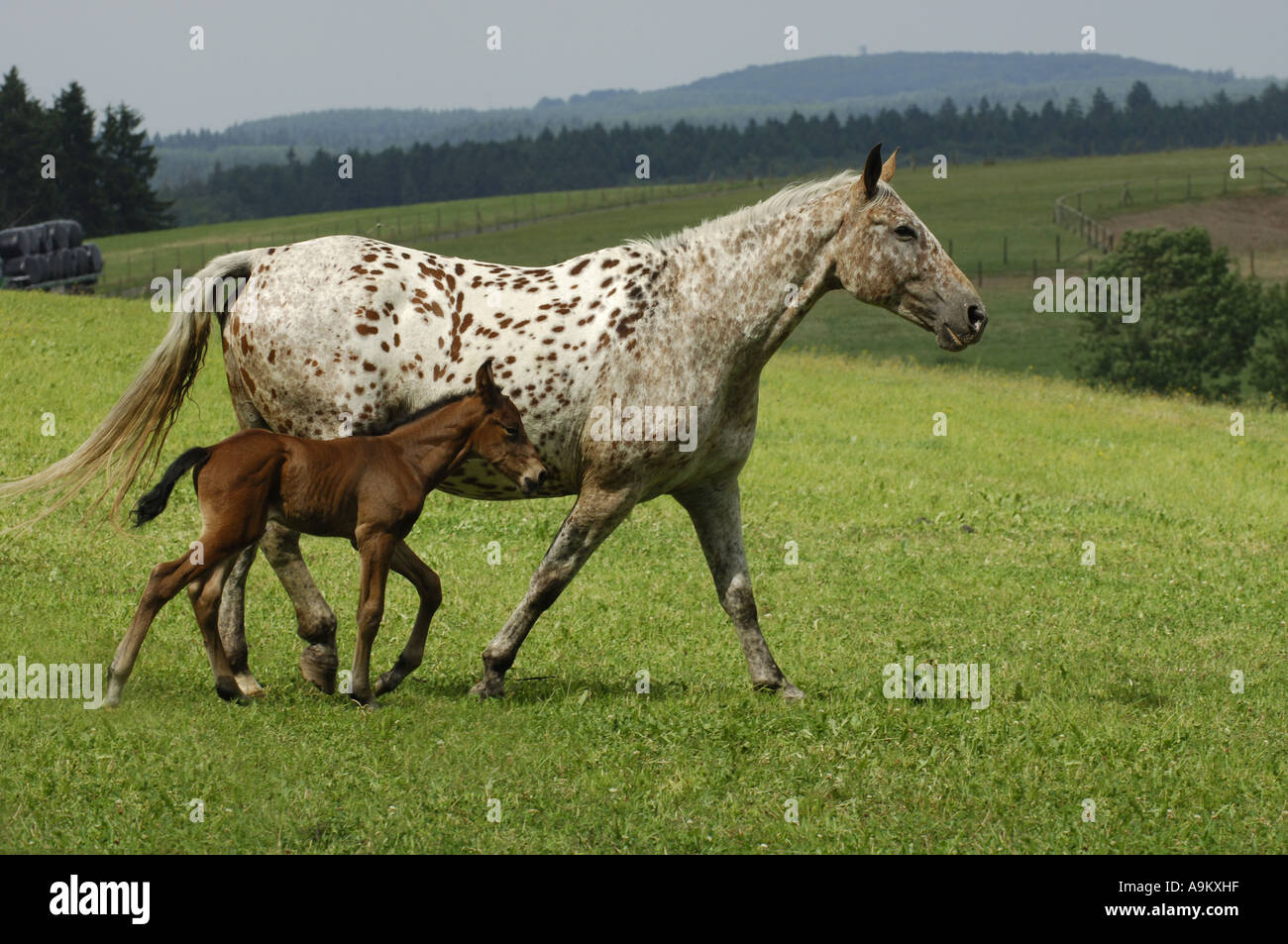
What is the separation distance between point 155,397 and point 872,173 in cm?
493

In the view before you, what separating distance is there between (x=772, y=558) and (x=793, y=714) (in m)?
7.03

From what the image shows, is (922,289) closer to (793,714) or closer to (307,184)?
(793,714)

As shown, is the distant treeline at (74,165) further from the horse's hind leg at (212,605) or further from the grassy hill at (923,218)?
the horse's hind leg at (212,605)

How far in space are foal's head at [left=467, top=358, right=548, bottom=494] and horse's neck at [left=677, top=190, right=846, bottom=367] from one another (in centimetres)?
163

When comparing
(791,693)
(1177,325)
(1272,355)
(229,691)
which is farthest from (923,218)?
(229,691)

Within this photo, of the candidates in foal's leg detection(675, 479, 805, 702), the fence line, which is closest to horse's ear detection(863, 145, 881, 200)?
foal's leg detection(675, 479, 805, 702)

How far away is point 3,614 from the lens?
1095cm

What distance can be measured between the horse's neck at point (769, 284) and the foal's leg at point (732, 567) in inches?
44.5

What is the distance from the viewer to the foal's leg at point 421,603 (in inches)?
324

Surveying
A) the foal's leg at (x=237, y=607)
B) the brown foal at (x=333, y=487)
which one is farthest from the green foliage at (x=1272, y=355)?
the brown foal at (x=333, y=487)

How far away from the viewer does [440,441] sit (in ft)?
25.3

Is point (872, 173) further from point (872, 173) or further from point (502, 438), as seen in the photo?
point (502, 438)

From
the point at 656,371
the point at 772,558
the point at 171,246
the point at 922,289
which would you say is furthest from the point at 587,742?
the point at 171,246

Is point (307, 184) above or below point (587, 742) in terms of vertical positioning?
above
